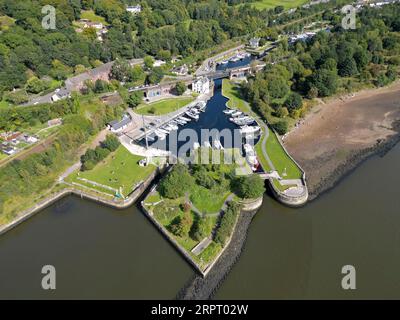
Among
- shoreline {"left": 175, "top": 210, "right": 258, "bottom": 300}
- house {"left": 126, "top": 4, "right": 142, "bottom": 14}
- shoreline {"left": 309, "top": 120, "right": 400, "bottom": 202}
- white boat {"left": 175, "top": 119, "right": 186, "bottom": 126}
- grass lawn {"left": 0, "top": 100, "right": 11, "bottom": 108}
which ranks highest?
house {"left": 126, "top": 4, "right": 142, "bottom": 14}

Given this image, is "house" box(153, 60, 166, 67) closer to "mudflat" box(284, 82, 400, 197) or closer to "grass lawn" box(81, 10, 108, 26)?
"grass lawn" box(81, 10, 108, 26)

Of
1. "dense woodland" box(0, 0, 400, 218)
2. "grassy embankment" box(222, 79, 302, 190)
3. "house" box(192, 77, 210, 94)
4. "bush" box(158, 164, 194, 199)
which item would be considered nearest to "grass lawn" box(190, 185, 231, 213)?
→ "bush" box(158, 164, 194, 199)

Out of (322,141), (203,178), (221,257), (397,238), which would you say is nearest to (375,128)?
(322,141)

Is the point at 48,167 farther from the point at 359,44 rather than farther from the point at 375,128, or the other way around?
the point at 359,44

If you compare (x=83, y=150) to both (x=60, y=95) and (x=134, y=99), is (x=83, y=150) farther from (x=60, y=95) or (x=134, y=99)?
(x=60, y=95)

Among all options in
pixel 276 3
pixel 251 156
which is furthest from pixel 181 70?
pixel 276 3

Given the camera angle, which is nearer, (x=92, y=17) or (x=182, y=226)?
(x=182, y=226)
